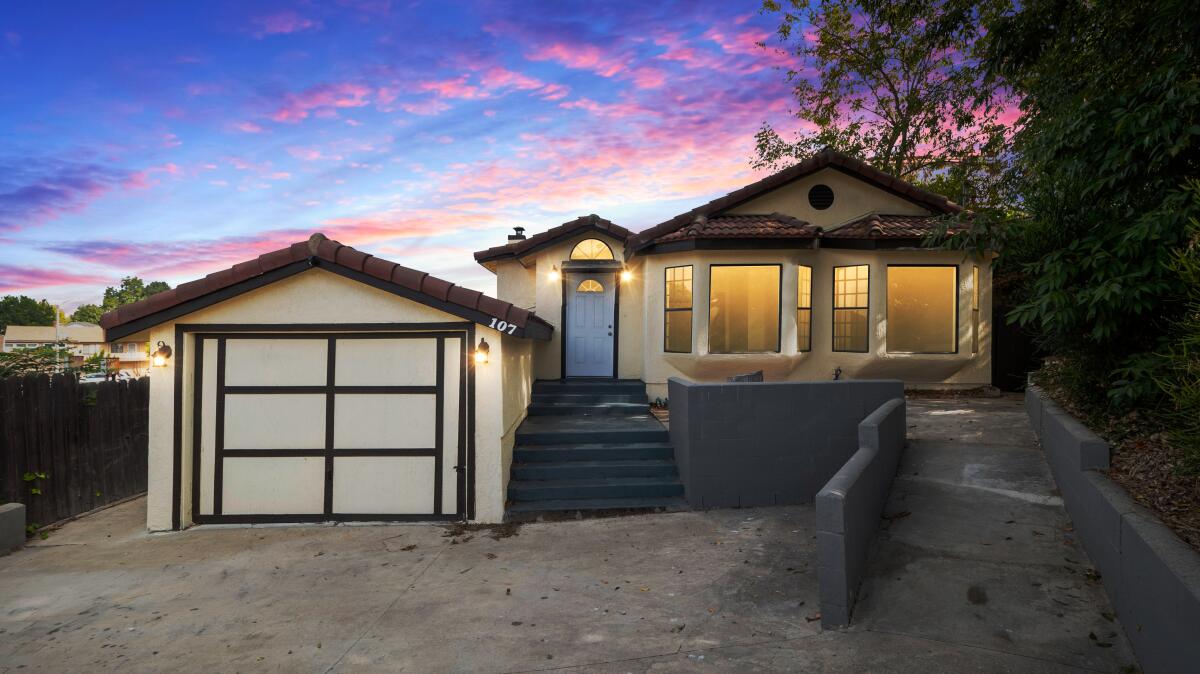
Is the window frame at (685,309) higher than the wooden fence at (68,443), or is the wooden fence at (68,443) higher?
the window frame at (685,309)

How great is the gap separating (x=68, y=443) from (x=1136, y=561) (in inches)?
431

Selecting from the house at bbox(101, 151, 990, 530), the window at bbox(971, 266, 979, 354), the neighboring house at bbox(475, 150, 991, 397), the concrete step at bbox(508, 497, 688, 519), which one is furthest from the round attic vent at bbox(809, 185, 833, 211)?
the concrete step at bbox(508, 497, 688, 519)

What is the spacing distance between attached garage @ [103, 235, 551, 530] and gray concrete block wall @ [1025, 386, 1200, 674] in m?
A: 5.70

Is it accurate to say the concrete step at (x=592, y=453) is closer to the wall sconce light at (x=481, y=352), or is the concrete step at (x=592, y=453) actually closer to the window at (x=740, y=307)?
the wall sconce light at (x=481, y=352)

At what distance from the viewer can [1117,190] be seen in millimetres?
5855

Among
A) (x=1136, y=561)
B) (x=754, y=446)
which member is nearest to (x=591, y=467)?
(x=754, y=446)

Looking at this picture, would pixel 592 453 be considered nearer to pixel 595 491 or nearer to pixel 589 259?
pixel 595 491

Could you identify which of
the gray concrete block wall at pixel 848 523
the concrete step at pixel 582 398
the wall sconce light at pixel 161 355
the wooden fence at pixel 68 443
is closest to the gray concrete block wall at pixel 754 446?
the gray concrete block wall at pixel 848 523

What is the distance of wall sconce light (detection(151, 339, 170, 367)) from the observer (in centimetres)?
746

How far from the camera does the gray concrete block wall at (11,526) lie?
22.2 feet

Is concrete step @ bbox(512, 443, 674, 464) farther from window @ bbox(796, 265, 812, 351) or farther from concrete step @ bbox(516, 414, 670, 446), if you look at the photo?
window @ bbox(796, 265, 812, 351)

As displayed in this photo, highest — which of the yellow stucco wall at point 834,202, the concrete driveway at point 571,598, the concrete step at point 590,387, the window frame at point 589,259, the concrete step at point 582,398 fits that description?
the yellow stucco wall at point 834,202

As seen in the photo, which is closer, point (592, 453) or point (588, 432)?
point (592, 453)

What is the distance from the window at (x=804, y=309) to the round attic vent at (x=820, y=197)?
1.53 meters
